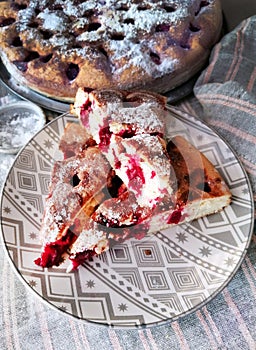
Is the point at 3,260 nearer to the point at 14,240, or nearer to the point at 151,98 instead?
the point at 14,240

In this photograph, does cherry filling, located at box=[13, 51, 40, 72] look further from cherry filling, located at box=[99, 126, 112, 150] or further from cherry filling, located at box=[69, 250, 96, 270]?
cherry filling, located at box=[69, 250, 96, 270]

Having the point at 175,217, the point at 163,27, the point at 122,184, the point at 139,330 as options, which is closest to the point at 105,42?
the point at 163,27

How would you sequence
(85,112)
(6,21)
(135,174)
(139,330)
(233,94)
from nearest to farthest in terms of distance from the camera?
(139,330) < (135,174) < (85,112) < (233,94) < (6,21)

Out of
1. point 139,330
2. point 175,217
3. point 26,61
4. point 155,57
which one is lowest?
point 139,330

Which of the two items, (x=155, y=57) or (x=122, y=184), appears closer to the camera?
(x=122, y=184)

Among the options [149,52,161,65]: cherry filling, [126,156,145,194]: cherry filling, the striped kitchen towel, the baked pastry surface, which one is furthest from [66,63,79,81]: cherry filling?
[126,156,145,194]: cherry filling

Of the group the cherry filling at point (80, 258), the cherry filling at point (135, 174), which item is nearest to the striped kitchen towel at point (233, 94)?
the cherry filling at point (135, 174)

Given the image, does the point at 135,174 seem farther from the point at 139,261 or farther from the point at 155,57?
the point at 155,57
